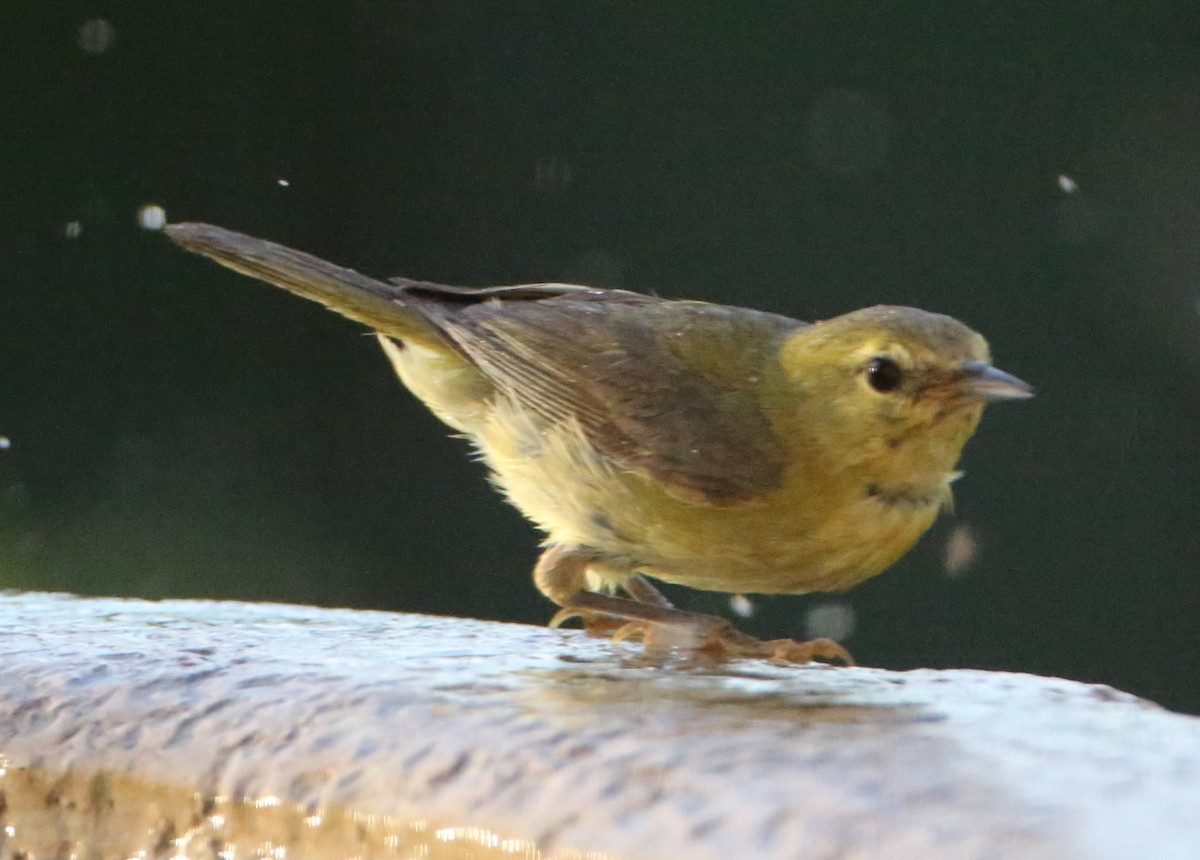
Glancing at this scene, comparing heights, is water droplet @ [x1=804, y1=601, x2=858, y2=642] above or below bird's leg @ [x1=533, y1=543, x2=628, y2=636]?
above

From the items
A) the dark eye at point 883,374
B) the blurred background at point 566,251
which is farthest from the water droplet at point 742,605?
the dark eye at point 883,374

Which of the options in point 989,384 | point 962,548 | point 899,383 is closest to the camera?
point 989,384

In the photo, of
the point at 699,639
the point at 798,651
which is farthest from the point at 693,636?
the point at 798,651

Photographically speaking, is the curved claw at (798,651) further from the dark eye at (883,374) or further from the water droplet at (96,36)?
the water droplet at (96,36)

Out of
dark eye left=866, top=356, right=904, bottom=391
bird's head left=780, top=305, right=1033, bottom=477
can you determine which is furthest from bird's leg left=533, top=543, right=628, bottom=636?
dark eye left=866, top=356, right=904, bottom=391

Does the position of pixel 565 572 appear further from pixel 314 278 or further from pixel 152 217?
pixel 152 217

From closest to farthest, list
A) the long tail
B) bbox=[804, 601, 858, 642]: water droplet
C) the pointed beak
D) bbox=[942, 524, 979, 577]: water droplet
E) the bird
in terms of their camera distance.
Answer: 1. the pointed beak
2. the bird
3. the long tail
4. bbox=[942, 524, 979, 577]: water droplet
5. bbox=[804, 601, 858, 642]: water droplet

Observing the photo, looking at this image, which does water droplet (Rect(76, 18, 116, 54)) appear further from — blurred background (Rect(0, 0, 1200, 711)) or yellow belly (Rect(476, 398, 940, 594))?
yellow belly (Rect(476, 398, 940, 594))
